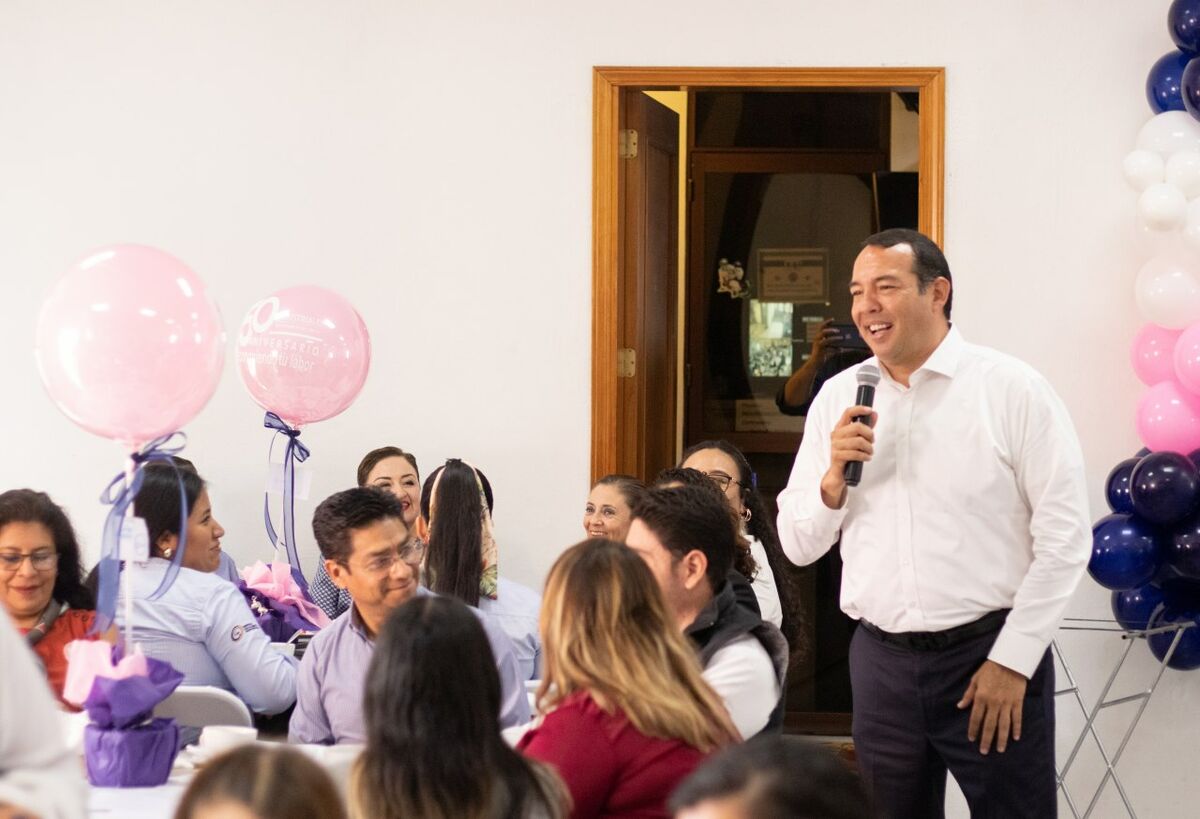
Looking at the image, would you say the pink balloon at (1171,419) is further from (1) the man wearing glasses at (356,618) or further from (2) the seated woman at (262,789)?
(2) the seated woman at (262,789)

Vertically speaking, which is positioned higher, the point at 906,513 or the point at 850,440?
the point at 850,440

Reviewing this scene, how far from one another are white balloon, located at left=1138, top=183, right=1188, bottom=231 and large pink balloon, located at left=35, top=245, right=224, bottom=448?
295 centimetres

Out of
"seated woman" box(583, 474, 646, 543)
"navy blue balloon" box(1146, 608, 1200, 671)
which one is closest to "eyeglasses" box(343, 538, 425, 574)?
"seated woman" box(583, 474, 646, 543)

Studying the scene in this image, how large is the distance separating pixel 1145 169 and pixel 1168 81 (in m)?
0.36

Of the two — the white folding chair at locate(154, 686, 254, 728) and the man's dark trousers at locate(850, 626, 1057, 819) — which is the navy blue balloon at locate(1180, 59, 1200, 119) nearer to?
the man's dark trousers at locate(850, 626, 1057, 819)

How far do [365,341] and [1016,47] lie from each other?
245 centimetres

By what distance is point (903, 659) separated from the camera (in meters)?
3.20

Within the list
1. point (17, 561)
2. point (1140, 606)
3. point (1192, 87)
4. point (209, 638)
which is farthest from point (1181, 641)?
point (17, 561)

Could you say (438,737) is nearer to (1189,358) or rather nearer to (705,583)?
(705,583)

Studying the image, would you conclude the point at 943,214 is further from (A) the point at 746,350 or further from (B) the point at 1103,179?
(A) the point at 746,350

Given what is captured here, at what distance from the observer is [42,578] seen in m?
3.47

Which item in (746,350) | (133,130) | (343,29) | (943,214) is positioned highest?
(343,29)

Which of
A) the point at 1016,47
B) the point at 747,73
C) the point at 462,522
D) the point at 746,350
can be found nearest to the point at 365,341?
the point at 462,522

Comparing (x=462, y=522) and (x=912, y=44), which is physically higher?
(x=912, y=44)
